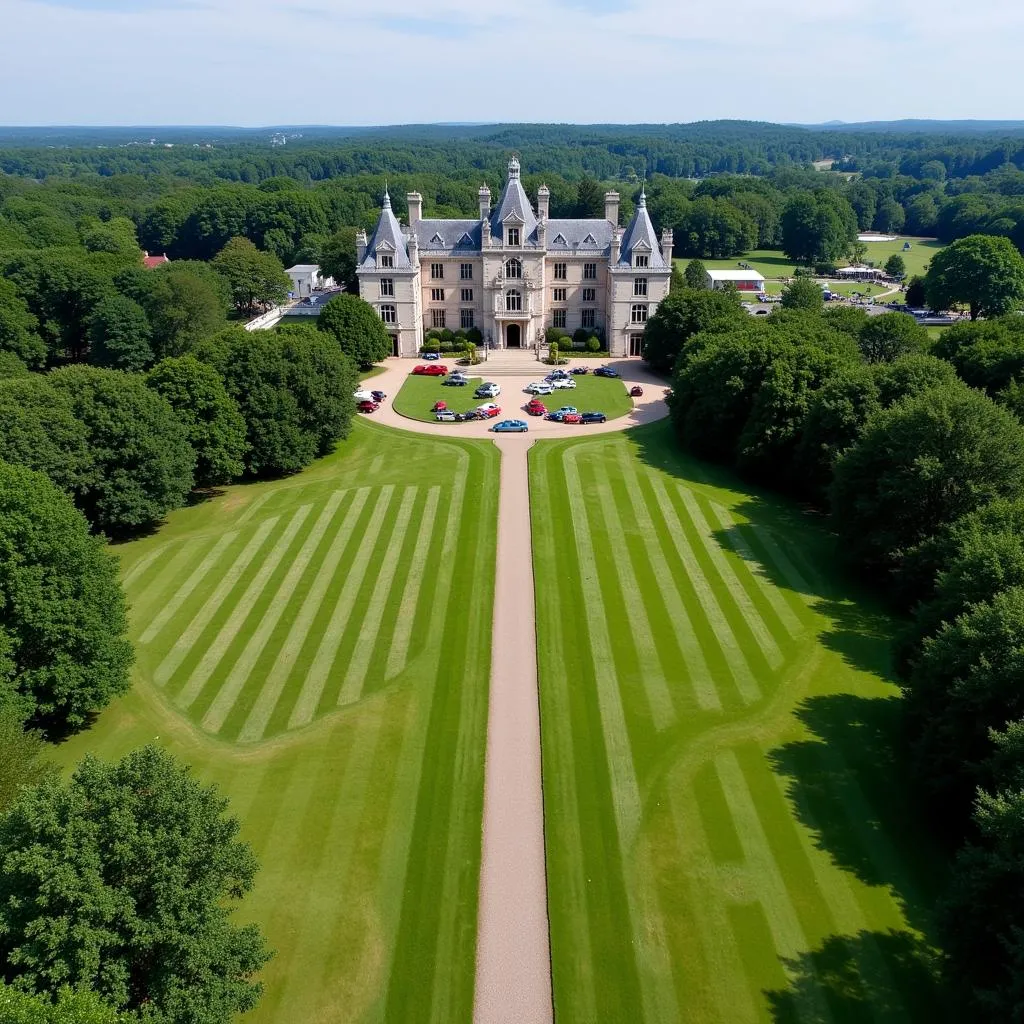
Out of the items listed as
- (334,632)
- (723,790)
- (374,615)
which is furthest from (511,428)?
(723,790)

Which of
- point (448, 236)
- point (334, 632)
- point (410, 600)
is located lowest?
point (334, 632)

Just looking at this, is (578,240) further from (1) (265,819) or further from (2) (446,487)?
(1) (265,819)

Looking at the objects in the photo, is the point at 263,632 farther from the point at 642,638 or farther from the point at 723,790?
the point at 723,790

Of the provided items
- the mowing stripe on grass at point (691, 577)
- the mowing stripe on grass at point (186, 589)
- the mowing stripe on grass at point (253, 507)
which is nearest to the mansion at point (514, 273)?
the mowing stripe on grass at point (691, 577)

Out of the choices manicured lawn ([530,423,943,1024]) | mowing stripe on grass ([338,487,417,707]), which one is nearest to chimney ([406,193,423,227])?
mowing stripe on grass ([338,487,417,707])

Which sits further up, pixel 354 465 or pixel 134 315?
pixel 134 315

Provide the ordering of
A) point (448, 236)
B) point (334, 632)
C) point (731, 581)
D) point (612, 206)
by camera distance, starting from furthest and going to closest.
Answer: point (612, 206) → point (448, 236) → point (731, 581) → point (334, 632)

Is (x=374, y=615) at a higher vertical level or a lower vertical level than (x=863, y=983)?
higher

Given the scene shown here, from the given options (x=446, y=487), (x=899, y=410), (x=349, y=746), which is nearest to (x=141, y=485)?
(x=446, y=487)
